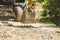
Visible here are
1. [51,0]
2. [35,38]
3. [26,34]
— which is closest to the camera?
[35,38]

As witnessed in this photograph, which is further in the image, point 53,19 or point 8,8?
point 8,8

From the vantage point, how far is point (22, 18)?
18.1m

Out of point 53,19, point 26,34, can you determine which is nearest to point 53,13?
point 53,19

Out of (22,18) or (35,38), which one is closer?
(35,38)

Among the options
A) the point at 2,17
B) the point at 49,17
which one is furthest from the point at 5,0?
the point at 49,17

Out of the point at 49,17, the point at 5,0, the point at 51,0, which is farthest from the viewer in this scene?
the point at 5,0

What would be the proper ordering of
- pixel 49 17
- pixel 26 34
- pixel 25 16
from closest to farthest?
pixel 26 34 < pixel 25 16 < pixel 49 17

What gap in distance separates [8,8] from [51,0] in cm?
411

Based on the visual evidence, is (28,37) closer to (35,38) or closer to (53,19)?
(35,38)

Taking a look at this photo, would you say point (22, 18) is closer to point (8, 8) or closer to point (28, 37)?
point (8, 8)

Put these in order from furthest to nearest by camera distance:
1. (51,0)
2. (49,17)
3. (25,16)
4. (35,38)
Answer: (49,17) → (51,0) → (25,16) → (35,38)

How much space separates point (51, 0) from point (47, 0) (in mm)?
473

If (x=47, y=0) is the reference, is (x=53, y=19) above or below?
below

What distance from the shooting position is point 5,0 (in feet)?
76.9
